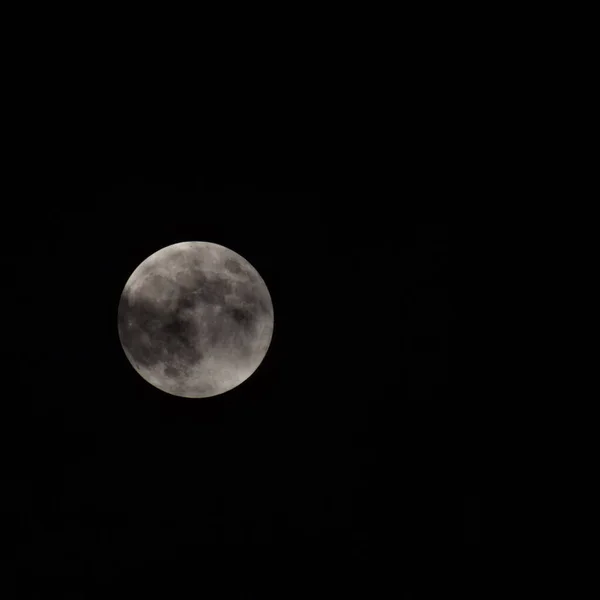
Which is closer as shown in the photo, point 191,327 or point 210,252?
point 191,327

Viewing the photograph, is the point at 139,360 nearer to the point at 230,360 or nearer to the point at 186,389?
the point at 186,389

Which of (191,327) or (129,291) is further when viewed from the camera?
(129,291)

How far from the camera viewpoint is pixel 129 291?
3.03 m

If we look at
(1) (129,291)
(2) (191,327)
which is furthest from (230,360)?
(1) (129,291)

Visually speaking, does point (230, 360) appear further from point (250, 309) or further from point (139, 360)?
point (139, 360)

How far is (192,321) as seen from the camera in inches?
112

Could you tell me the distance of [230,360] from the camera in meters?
2.92

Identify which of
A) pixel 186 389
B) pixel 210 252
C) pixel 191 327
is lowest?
pixel 186 389

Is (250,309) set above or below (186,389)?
above

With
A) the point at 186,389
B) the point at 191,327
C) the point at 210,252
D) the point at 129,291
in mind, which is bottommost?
the point at 186,389

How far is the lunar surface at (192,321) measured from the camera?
9.36 ft

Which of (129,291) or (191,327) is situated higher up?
(129,291)

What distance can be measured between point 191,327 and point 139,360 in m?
0.43

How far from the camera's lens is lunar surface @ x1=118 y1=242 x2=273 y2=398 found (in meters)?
2.85
